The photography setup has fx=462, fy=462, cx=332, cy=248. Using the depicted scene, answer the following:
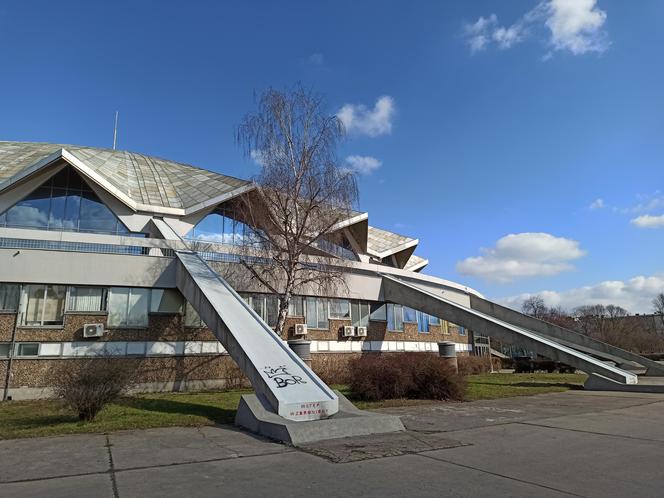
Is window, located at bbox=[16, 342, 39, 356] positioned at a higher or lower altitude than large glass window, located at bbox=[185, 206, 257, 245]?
lower

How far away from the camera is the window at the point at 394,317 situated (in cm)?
2502

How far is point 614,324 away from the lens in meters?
59.2

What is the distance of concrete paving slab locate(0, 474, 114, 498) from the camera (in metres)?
4.83

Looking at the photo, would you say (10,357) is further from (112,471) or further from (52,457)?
(112,471)

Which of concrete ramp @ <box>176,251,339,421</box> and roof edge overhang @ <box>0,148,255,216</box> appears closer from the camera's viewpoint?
concrete ramp @ <box>176,251,339,421</box>

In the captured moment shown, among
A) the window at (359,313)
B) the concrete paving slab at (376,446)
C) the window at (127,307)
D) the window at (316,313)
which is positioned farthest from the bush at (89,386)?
the window at (359,313)

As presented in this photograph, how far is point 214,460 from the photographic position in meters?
6.45

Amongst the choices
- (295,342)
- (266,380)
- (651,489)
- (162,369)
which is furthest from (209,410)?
(651,489)

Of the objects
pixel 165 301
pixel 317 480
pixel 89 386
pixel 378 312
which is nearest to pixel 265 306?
pixel 165 301

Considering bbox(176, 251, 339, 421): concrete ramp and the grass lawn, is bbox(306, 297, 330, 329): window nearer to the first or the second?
bbox(176, 251, 339, 421): concrete ramp

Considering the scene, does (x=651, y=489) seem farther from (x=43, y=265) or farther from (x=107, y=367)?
(x=43, y=265)

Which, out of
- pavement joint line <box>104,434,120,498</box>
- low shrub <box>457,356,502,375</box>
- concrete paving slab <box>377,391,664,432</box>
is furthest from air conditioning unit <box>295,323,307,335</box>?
pavement joint line <box>104,434,120,498</box>

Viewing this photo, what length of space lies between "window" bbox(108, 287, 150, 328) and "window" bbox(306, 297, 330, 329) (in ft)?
23.8

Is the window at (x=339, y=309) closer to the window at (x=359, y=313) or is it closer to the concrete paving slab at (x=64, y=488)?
the window at (x=359, y=313)
